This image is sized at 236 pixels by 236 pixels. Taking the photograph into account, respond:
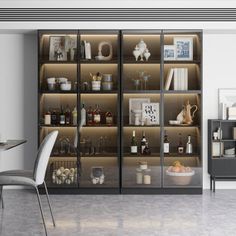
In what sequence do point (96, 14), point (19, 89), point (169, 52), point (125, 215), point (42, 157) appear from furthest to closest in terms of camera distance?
point (19, 89) → point (169, 52) → point (96, 14) → point (125, 215) → point (42, 157)

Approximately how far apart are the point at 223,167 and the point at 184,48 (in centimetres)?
174

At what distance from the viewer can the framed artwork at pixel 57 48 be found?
23.5 feet

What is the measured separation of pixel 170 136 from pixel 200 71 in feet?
3.29

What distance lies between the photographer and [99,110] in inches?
287

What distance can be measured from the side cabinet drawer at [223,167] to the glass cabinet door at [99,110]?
1.36m

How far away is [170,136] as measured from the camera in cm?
735

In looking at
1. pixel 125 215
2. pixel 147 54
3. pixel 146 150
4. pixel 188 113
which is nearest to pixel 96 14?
pixel 147 54

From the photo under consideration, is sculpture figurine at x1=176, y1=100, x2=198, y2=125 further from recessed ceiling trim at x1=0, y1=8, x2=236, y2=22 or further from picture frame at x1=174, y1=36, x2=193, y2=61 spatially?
recessed ceiling trim at x1=0, y1=8, x2=236, y2=22

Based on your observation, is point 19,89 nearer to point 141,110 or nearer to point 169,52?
point 141,110

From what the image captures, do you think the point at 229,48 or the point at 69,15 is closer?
the point at 69,15

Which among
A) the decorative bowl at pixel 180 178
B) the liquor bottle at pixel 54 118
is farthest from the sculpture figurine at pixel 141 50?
the decorative bowl at pixel 180 178

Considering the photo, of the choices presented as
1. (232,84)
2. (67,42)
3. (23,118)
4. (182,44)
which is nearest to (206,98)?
(232,84)

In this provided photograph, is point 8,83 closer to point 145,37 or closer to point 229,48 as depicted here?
point 145,37

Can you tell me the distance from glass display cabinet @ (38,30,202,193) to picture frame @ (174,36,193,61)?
0.01m
